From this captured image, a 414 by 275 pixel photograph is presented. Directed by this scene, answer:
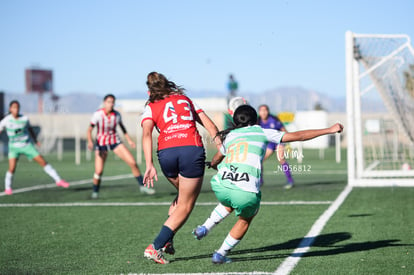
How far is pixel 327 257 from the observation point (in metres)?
7.38

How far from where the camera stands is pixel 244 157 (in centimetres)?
663

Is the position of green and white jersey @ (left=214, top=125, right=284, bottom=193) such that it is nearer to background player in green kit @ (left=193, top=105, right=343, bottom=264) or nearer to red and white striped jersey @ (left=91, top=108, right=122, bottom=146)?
background player in green kit @ (left=193, top=105, right=343, bottom=264)

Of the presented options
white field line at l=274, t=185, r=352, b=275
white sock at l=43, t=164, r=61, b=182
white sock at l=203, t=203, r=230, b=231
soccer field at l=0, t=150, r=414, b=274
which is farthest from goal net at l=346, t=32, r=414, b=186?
white sock at l=203, t=203, r=230, b=231

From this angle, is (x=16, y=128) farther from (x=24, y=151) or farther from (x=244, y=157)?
(x=244, y=157)

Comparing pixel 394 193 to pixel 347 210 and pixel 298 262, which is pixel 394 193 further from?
pixel 298 262

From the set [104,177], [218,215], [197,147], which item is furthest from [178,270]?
[104,177]

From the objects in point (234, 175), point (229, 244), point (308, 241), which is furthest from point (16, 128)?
point (234, 175)

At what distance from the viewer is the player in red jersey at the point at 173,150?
6.97 metres

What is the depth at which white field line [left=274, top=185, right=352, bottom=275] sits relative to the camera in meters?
6.76

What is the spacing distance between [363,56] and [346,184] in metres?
3.60

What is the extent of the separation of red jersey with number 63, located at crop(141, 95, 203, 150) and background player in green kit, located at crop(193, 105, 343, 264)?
353 mm

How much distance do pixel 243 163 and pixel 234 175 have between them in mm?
149

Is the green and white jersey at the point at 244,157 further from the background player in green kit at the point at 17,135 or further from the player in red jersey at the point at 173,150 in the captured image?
the background player in green kit at the point at 17,135

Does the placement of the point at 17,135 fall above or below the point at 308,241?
above
